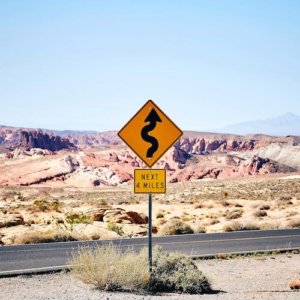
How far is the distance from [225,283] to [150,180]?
3678 mm

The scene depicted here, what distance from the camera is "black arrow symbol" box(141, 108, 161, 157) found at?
1066cm

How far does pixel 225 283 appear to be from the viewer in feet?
41.5

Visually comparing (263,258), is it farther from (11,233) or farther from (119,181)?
(119,181)

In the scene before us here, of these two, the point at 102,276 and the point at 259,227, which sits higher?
the point at 102,276

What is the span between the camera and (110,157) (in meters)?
122

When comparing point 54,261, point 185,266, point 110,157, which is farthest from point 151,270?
point 110,157

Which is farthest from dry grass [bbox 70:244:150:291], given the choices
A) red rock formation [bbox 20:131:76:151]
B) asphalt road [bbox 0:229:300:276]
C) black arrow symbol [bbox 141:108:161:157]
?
red rock formation [bbox 20:131:76:151]

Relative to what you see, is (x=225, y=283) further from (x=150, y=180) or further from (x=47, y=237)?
(x=47, y=237)

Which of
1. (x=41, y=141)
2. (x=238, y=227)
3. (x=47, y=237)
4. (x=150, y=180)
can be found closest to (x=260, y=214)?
Result: (x=238, y=227)

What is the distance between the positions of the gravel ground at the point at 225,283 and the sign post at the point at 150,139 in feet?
5.15

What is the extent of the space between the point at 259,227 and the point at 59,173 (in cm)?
8022

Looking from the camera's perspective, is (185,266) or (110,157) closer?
(185,266)

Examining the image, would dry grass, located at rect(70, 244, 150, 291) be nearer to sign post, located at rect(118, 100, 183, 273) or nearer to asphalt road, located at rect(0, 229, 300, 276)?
sign post, located at rect(118, 100, 183, 273)

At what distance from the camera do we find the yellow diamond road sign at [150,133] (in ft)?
34.9
